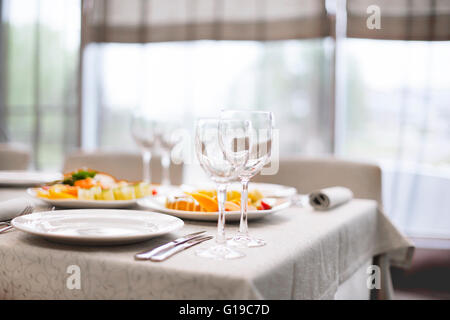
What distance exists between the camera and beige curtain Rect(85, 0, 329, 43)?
3.52m

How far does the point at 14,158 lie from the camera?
8.35 ft

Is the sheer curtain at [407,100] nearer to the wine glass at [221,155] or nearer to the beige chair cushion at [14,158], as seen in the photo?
the beige chair cushion at [14,158]

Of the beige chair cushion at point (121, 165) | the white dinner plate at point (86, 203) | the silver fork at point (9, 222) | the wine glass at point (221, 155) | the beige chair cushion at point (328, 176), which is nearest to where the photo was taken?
the wine glass at point (221, 155)

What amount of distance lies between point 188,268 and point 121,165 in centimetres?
160

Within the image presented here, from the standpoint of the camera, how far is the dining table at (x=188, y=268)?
75cm

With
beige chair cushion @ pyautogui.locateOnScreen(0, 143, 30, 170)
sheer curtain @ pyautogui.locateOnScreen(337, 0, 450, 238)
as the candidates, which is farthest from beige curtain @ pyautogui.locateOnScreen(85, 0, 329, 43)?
beige chair cushion @ pyautogui.locateOnScreen(0, 143, 30, 170)

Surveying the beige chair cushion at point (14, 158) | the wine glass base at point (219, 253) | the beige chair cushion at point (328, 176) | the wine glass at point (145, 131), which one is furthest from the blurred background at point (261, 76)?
the wine glass base at point (219, 253)

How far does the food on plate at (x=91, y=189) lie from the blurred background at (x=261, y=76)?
6.05 ft

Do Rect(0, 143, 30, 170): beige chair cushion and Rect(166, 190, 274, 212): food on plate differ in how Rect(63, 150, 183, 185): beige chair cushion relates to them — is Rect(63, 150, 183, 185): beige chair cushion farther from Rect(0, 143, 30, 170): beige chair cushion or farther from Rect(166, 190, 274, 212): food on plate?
Rect(166, 190, 274, 212): food on plate

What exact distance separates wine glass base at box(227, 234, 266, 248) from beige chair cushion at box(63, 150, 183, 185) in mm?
1282

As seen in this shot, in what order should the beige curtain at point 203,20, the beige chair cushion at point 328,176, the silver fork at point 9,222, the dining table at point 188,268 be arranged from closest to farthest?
the dining table at point 188,268
the silver fork at point 9,222
the beige chair cushion at point 328,176
the beige curtain at point 203,20
